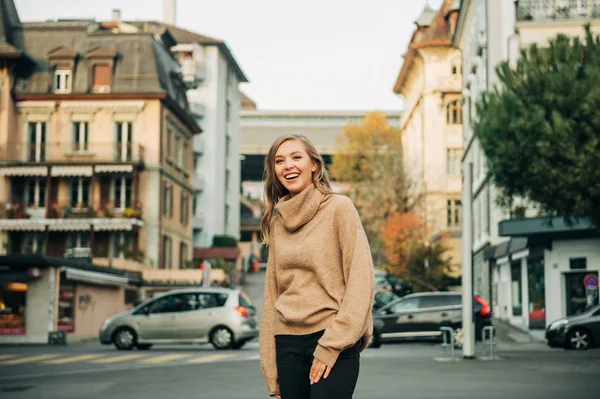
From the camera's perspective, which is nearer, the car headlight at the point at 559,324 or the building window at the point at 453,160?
the car headlight at the point at 559,324

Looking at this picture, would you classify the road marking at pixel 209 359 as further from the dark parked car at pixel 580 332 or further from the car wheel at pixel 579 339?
the car wheel at pixel 579 339

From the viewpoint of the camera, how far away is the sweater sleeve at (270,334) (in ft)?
13.5

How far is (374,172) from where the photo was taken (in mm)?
68500

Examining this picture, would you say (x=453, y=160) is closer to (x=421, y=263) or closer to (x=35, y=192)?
(x=421, y=263)

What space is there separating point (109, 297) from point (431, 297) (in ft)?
58.7

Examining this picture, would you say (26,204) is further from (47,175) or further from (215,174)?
(215,174)

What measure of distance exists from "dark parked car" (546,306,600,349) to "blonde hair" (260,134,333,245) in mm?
23626

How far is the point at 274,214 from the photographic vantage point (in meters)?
4.32

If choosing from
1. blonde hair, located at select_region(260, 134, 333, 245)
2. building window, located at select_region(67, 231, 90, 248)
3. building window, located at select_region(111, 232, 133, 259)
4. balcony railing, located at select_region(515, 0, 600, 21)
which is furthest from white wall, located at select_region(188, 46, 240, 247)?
blonde hair, located at select_region(260, 134, 333, 245)

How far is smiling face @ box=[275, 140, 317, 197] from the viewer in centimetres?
416

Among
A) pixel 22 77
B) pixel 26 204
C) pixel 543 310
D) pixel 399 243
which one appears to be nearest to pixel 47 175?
pixel 26 204

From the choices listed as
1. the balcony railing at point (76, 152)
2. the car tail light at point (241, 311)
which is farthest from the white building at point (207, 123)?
the car tail light at point (241, 311)

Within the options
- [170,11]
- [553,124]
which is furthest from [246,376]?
[170,11]

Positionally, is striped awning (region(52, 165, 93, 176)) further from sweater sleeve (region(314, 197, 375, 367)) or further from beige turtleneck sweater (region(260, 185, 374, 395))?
sweater sleeve (region(314, 197, 375, 367))
